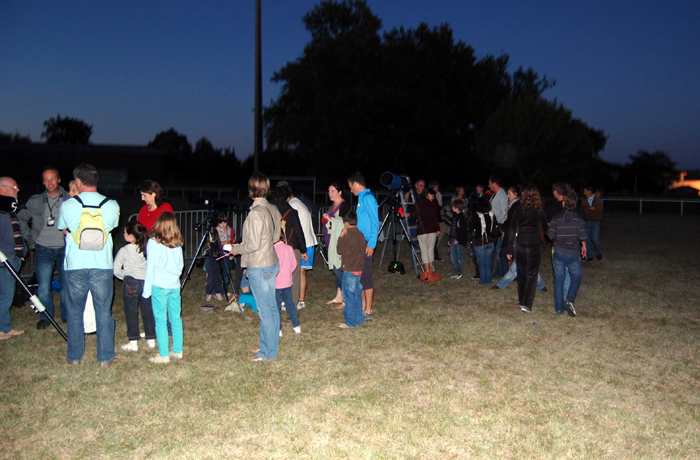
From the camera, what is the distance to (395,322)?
633cm

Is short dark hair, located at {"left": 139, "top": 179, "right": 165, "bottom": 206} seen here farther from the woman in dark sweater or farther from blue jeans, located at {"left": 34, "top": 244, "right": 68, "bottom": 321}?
the woman in dark sweater

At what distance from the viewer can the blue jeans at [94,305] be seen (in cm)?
444

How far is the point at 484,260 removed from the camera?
8469 millimetres

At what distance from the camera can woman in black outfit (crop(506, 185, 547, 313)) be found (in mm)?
6520

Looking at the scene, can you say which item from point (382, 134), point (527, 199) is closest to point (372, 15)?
point (382, 134)

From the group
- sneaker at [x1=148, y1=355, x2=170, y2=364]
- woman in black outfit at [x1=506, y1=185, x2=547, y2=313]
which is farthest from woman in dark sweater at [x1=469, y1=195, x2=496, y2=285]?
sneaker at [x1=148, y1=355, x2=170, y2=364]

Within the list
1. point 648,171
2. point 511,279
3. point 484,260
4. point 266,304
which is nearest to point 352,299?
point 266,304

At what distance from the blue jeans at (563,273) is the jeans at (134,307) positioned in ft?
15.8

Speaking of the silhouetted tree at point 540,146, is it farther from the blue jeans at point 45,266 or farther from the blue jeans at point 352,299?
the blue jeans at point 45,266

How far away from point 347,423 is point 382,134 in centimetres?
3184

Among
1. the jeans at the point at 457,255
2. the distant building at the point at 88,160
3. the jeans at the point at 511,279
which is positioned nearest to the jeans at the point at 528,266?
the jeans at the point at 511,279

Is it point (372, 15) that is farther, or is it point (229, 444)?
point (372, 15)

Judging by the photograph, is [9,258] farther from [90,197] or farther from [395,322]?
[395,322]

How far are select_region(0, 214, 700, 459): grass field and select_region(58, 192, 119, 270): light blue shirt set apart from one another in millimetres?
980
